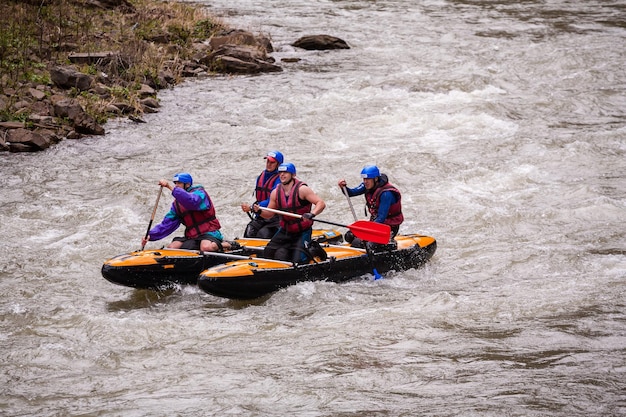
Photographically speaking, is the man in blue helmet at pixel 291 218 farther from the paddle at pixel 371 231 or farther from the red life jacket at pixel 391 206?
the red life jacket at pixel 391 206

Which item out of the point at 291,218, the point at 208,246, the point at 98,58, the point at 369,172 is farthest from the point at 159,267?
the point at 98,58

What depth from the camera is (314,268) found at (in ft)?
29.5

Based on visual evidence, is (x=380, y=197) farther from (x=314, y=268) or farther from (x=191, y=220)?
(x=191, y=220)

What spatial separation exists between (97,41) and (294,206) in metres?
11.6

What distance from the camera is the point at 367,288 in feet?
30.3

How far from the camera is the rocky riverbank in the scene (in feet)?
48.9

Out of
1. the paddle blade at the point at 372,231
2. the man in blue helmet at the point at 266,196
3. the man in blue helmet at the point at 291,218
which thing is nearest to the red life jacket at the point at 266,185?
the man in blue helmet at the point at 266,196

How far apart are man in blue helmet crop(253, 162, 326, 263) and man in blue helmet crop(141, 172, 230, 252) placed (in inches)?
23.4

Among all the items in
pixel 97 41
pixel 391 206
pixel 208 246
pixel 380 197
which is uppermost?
pixel 97 41

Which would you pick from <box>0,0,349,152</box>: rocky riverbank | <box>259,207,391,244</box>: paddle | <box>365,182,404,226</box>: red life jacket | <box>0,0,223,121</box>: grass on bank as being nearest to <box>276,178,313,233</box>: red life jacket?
<box>259,207,391,244</box>: paddle

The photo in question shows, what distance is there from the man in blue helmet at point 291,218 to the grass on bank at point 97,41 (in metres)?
7.48

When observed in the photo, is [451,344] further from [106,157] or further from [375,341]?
[106,157]

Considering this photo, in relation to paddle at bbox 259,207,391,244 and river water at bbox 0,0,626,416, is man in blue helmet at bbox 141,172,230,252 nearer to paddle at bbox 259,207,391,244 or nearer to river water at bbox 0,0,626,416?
river water at bbox 0,0,626,416

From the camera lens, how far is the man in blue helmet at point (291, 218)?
29.2 ft
